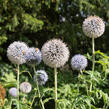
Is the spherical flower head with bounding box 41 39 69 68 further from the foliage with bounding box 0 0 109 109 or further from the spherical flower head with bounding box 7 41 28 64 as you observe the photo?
the foliage with bounding box 0 0 109 109

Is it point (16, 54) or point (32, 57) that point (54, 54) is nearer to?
point (32, 57)

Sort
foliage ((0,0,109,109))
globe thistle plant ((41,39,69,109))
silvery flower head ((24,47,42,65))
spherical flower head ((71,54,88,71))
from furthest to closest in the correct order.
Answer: foliage ((0,0,109,109)) → spherical flower head ((71,54,88,71)) → silvery flower head ((24,47,42,65)) → globe thistle plant ((41,39,69,109))

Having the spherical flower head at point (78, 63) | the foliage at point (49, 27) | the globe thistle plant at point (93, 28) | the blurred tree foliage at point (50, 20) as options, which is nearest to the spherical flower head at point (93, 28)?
the globe thistle plant at point (93, 28)

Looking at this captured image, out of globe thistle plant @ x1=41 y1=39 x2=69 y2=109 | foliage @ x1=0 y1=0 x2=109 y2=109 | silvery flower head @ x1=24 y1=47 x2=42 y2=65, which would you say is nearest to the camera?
globe thistle plant @ x1=41 y1=39 x2=69 y2=109

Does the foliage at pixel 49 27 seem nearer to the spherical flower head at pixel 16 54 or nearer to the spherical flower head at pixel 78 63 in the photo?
the spherical flower head at pixel 78 63

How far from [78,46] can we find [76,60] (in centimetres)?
244

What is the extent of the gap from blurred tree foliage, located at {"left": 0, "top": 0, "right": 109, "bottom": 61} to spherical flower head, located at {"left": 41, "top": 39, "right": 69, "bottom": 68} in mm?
2426

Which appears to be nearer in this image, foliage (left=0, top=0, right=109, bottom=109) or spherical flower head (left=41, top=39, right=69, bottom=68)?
spherical flower head (left=41, top=39, right=69, bottom=68)

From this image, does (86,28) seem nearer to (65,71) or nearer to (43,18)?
(65,71)

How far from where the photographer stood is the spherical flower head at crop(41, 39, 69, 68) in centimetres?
178

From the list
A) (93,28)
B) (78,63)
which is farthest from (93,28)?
(78,63)

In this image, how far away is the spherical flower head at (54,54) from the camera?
1785 mm

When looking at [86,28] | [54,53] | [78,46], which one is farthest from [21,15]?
[54,53]

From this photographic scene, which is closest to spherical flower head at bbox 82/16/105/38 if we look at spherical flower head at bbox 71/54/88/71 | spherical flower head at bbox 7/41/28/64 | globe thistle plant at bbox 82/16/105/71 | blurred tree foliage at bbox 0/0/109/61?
globe thistle plant at bbox 82/16/105/71
